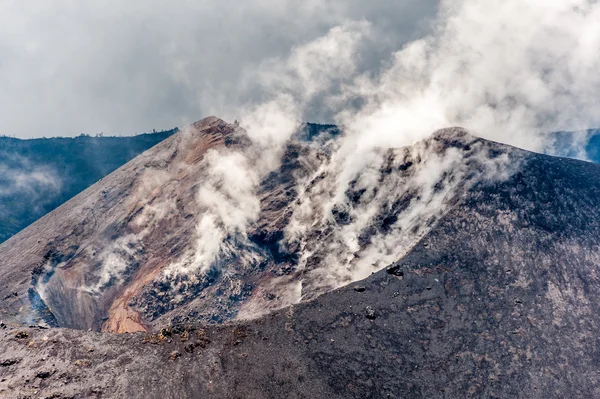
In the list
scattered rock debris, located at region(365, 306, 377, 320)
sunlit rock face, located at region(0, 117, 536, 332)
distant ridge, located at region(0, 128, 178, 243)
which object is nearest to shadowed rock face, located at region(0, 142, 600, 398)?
scattered rock debris, located at region(365, 306, 377, 320)

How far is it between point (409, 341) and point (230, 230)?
38143 mm

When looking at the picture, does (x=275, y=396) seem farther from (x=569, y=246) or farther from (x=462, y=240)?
(x=569, y=246)

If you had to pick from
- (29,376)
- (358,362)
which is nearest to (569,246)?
(358,362)

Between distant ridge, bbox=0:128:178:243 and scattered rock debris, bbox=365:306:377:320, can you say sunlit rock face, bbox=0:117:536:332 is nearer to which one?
scattered rock debris, bbox=365:306:377:320

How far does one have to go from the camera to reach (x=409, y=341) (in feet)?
137

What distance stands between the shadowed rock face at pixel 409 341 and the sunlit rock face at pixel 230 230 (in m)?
6.83

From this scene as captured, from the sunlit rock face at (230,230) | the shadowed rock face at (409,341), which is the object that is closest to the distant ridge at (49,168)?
the sunlit rock face at (230,230)

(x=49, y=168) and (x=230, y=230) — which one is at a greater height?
(x=49, y=168)

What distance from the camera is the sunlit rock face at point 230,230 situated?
59.6 metres

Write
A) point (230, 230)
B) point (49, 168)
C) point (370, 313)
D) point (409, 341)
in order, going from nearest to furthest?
1. point (409, 341)
2. point (370, 313)
3. point (230, 230)
4. point (49, 168)

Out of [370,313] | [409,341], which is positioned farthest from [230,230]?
[409,341]

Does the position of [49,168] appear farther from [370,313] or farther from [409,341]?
[409,341]

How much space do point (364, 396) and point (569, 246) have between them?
3026 cm

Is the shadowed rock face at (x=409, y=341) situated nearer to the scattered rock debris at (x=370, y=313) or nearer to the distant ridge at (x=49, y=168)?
the scattered rock debris at (x=370, y=313)
